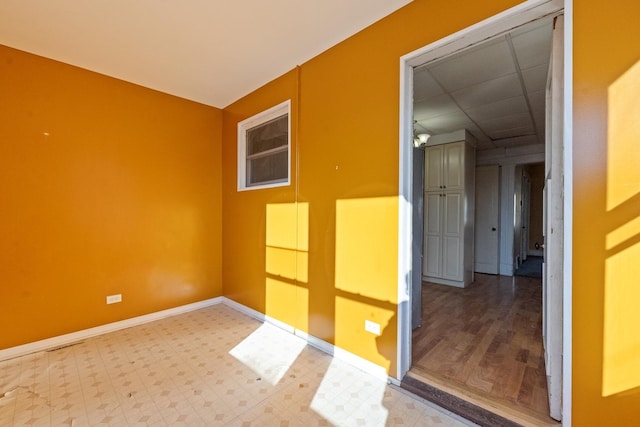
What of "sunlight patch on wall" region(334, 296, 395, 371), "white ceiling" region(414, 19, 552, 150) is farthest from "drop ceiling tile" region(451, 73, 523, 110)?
"sunlight patch on wall" region(334, 296, 395, 371)

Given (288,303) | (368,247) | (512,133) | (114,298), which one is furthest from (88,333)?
(512,133)

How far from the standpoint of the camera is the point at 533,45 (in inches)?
88.7

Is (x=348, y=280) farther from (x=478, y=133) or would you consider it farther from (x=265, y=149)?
(x=478, y=133)

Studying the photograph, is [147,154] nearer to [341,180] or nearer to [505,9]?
[341,180]

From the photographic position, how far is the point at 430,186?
203 inches

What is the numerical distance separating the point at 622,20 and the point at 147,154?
4.16 metres

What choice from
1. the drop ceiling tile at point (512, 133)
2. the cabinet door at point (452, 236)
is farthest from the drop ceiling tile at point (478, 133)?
the cabinet door at point (452, 236)

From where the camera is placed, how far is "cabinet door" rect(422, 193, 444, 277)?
16.3 feet

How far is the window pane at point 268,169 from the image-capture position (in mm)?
3238

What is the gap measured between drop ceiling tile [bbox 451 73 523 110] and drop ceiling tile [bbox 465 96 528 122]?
116 millimetres

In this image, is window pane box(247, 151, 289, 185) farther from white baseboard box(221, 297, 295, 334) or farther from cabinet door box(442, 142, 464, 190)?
cabinet door box(442, 142, 464, 190)

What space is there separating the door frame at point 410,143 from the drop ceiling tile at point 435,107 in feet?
4.93

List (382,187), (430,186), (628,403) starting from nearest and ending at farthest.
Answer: (628,403) < (382,187) < (430,186)

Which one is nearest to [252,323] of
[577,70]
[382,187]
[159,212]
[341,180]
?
[159,212]
